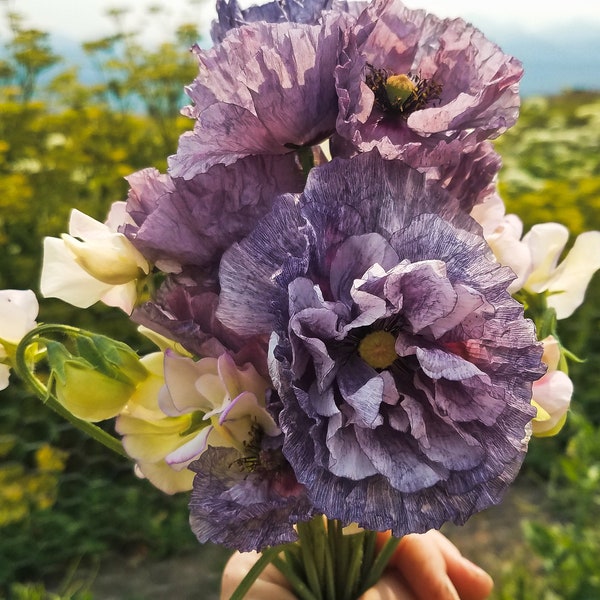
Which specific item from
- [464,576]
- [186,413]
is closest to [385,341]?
[186,413]

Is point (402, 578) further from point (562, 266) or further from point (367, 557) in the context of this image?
point (562, 266)

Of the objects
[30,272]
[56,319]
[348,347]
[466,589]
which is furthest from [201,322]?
[30,272]

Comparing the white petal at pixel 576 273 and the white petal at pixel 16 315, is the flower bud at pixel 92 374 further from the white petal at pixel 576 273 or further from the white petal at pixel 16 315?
the white petal at pixel 576 273

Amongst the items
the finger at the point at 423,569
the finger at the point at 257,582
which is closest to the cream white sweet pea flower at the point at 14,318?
the finger at the point at 257,582

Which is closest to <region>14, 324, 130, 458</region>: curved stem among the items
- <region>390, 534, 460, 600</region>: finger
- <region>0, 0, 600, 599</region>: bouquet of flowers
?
<region>0, 0, 600, 599</region>: bouquet of flowers

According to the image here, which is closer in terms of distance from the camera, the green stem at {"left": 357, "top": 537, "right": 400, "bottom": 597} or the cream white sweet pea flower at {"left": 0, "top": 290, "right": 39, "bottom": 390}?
the cream white sweet pea flower at {"left": 0, "top": 290, "right": 39, "bottom": 390}

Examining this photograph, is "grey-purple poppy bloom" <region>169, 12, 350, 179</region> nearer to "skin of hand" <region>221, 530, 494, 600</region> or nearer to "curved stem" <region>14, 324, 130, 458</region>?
"curved stem" <region>14, 324, 130, 458</region>

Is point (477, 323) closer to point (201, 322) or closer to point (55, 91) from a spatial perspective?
point (201, 322)
